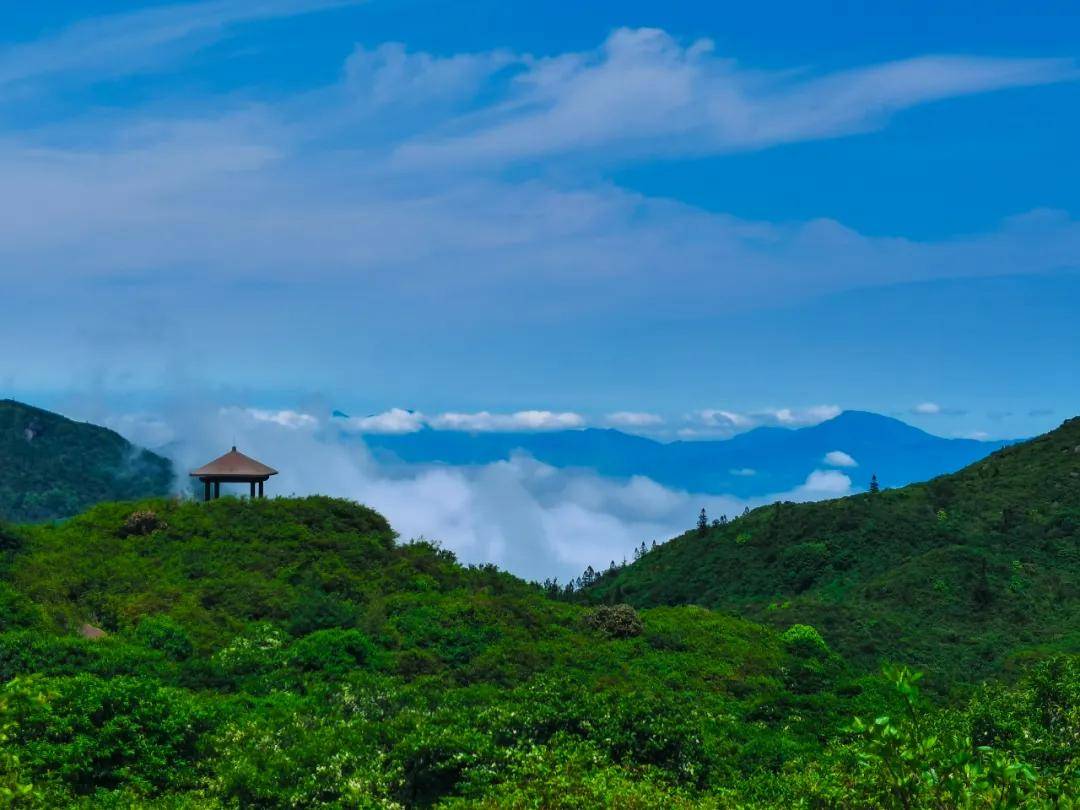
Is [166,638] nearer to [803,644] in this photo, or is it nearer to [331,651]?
[331,651]

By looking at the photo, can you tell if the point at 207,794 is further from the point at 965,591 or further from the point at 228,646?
the point at 965,591

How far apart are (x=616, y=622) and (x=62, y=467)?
131 metres

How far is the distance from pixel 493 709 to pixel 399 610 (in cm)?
1647

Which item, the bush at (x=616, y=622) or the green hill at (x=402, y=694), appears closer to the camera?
the green hill at (x=402, y=694)

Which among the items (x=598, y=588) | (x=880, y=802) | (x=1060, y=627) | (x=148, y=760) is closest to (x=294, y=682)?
(x=148, y=760)

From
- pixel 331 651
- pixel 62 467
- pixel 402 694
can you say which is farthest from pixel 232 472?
pixel 62 467

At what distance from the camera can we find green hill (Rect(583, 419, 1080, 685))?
2098 inches

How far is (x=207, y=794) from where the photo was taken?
1825cm

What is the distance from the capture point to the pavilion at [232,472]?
158 ft

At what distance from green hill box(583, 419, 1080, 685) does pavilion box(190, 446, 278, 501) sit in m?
30.8

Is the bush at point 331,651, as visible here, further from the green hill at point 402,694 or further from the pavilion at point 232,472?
the pavilion at point 232,472

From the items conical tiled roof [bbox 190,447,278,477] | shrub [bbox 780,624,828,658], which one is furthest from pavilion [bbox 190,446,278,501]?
shrub [bbox 780,624,828,658]

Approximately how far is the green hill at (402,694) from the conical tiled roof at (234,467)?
2002mm

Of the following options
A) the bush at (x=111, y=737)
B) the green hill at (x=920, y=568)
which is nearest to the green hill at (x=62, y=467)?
the green hill at (x=920, y=568)
